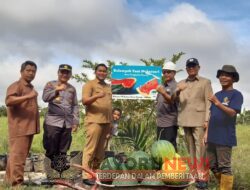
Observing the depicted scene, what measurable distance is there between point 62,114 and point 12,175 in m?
1.19

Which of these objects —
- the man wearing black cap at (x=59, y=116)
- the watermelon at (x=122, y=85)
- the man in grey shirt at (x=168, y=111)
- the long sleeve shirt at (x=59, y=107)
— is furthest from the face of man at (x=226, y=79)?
the watermelon at (x=122, y=85)

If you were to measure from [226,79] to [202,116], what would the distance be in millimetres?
766

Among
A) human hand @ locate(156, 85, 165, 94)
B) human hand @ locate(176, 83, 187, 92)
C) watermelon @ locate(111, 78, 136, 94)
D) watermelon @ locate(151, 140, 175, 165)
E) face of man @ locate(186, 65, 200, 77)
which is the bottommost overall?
watermelon @ locate(151, 140, 175, 165)

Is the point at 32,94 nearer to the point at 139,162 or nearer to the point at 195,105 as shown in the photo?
the point at 195,105

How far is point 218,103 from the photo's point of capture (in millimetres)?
4777

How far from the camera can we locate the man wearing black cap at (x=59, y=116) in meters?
6.13

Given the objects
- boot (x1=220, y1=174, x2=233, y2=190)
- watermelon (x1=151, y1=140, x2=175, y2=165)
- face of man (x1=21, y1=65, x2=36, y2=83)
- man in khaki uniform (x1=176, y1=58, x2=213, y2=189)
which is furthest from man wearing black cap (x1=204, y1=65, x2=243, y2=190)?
face of man (x1=21, y1=65, x2=36, y2=83)

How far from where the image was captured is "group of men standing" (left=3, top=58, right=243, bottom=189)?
17.0 ft

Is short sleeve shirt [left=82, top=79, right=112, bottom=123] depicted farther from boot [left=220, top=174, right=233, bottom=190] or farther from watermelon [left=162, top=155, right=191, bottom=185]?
watermelon [left=162, top=155, right=191, bottom=185]

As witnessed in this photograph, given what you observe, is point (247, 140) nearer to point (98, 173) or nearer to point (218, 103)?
point (218, 103)

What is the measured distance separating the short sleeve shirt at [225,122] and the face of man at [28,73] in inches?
99.8

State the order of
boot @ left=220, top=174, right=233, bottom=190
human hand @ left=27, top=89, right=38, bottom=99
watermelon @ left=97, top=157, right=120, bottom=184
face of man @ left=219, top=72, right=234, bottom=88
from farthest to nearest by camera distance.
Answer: human hand @ left=27, top=89, right=38, bottom=99 → face of man @ left=219, top=72, right=234, bottom=88 → boot @ left=220, top=174, right=233, bottom=190 → watermelon @ left=97, top=157, right=120, bottom=184

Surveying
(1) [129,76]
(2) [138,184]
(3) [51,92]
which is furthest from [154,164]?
(1) [129,76]

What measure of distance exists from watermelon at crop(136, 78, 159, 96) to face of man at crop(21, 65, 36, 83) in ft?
7.93
